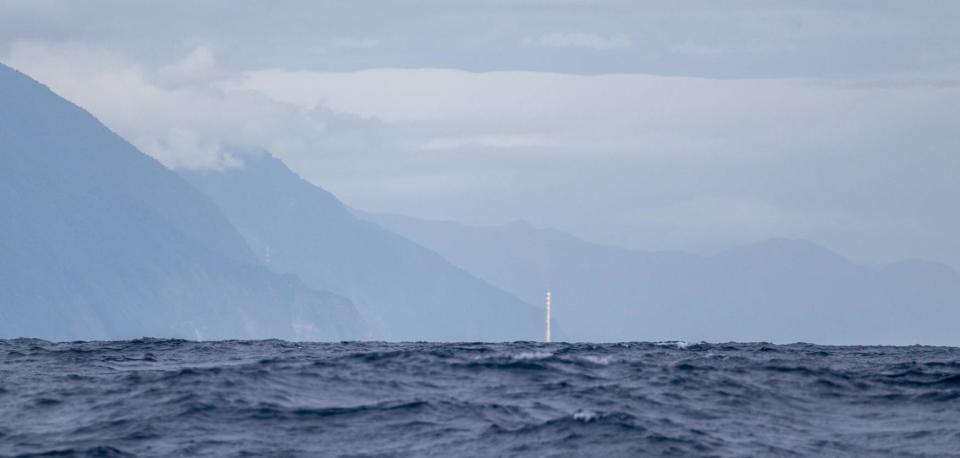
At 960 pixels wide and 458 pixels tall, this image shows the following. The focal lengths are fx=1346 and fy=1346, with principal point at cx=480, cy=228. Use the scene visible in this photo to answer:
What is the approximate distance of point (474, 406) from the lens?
91.7ft

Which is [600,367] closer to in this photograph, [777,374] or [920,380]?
[777,374]

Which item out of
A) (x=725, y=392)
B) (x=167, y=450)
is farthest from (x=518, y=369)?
(x=167, y=450)

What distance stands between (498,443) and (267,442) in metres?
4.17

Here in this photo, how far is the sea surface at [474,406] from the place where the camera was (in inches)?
957

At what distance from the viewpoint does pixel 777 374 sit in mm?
34250

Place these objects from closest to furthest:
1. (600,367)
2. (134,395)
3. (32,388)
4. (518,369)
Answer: (134,395) → (32,388) → (518,369) → (600,367)

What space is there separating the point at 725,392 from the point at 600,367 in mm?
5957

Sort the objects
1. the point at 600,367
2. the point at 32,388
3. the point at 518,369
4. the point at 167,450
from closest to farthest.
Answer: the point at 167,450
the point at 32,388
the point at 518,369
the point at 600,367

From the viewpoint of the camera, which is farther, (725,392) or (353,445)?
(725,392)

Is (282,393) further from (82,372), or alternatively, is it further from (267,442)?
(82,372)

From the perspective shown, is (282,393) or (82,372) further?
(82,372)

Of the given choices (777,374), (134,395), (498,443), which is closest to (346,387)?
(134,395)

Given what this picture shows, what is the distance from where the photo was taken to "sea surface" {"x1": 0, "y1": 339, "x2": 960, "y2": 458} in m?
24.3

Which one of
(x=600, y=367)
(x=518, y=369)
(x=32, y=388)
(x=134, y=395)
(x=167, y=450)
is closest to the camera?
(x=167, y=450)
